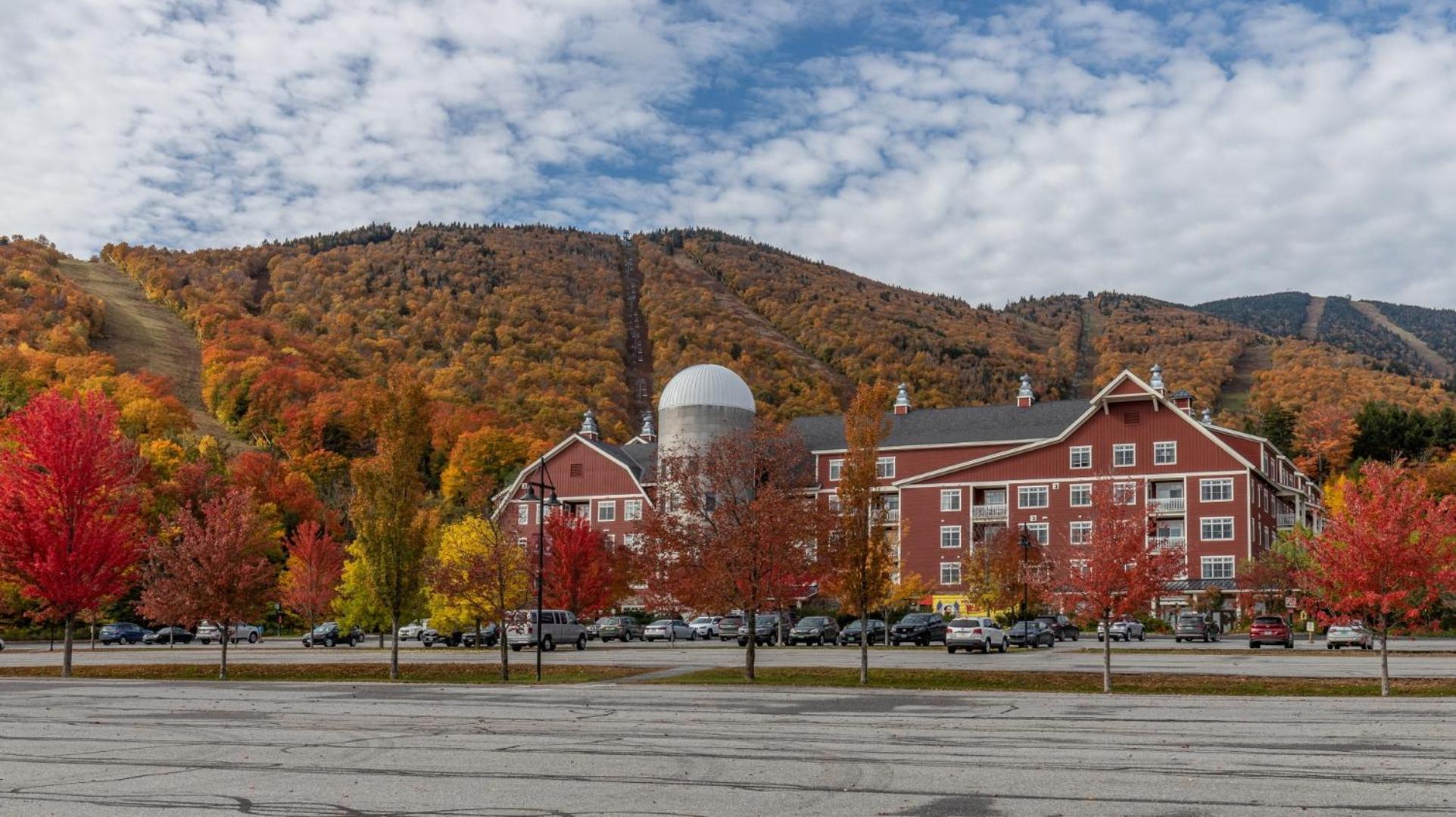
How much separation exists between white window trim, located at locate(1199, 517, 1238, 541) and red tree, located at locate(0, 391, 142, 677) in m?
68.0

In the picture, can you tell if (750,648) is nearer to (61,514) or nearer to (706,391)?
(61,514)

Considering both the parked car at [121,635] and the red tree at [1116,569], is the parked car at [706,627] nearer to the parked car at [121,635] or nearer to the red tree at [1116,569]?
the parked car at [121,635]

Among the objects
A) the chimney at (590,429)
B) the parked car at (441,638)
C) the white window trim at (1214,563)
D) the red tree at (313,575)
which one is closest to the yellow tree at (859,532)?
the parked car at (441,638)

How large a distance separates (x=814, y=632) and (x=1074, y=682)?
103 ft

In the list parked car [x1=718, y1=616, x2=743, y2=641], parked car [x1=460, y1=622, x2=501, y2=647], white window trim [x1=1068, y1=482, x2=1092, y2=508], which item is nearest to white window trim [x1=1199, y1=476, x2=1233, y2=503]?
white window trim [x1=1068, y1=482, x2=1092, y2=508]

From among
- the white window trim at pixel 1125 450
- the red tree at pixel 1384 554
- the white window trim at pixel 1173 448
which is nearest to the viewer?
the red tree at pixel 1384 554

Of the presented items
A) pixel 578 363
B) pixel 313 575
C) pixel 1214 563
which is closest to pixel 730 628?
pixel 313 575

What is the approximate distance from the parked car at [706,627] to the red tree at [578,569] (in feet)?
19.8

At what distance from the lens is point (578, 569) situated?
67.1m

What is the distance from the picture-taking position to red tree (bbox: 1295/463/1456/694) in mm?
30562

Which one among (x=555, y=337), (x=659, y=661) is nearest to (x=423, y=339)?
(x=555, y=337)

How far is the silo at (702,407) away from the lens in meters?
92.6

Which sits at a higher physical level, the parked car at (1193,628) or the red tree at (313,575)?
the red tree at (313,575)

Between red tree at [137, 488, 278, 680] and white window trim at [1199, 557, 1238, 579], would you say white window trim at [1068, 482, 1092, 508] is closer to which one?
white window trim at [1199, 557, 1238, 579]
